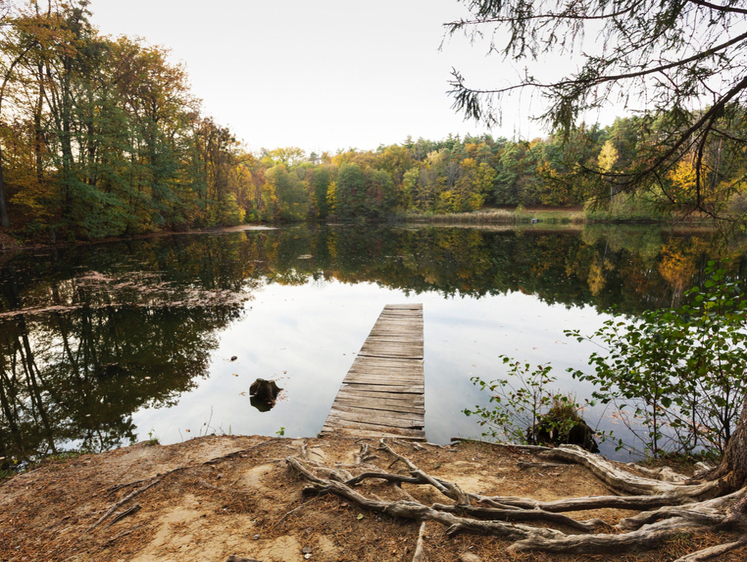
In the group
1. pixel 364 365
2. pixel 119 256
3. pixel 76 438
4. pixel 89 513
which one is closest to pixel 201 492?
pixel 89 513

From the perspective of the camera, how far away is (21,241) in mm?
20734

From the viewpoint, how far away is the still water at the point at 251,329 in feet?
17.7

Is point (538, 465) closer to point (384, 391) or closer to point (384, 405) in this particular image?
point (384, 405)

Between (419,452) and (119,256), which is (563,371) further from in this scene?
(119,256)

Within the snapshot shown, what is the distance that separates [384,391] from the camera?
6.05 meters

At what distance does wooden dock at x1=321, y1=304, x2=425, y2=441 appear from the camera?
506cm

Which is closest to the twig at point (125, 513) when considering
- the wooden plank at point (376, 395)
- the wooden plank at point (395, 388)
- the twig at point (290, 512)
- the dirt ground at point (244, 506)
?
the dirt ground at point (244, 506)

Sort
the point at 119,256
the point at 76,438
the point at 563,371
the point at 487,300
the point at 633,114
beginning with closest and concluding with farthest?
1. the point at 633,114
2. the point at 76,438
3. the point at 563,371
4. the point at 487,300
5. the point at 119,256

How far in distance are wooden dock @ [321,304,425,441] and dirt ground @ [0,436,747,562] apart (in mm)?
708

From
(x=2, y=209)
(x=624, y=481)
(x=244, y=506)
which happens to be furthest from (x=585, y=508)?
(x=2, y=209)

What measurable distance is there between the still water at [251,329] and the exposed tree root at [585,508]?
2236 mm

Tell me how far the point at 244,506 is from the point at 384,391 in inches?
132

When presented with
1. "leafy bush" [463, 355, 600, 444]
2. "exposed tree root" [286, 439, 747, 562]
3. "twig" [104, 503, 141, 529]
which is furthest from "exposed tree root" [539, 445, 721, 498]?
"twig" [104, 503, 141, 529]

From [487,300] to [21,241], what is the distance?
87.7 feet
